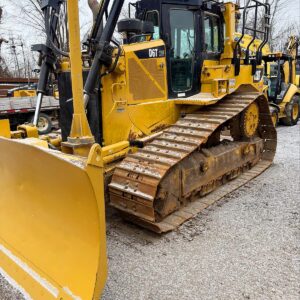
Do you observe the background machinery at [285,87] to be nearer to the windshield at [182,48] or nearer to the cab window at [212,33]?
the cab window at [212,33]

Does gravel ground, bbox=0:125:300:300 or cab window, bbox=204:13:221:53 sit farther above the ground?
cab window, bbox=204:13:221:53

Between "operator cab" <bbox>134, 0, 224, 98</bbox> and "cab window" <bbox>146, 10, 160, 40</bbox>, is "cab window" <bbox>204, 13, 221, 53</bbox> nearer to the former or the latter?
"operator cab" <bbox>134, 0, 224, 98</bbox>

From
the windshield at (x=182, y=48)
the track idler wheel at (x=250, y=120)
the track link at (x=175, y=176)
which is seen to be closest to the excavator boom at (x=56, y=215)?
the track link at (x=175, y=176)

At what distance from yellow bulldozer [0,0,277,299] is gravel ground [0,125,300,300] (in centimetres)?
23

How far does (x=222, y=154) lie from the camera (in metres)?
4.90

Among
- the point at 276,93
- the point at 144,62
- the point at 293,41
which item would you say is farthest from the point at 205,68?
the point at 293,41

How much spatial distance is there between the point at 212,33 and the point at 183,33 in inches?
29.1

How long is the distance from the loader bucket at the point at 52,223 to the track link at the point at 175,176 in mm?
1169

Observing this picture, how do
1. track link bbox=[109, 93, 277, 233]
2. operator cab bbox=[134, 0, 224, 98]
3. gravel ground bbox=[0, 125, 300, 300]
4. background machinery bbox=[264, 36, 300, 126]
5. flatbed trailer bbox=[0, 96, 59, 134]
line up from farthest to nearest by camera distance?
background machinery bbox=[264, 36, 300, 126] → flatbed trailer bbox=[0, 96, 59, 134] → operator cab bbox=[134, 0, 224, 98] → track link bbox=[109, 93, 277, 233] → gravel ground bbox=[0, 125, 300, 300]

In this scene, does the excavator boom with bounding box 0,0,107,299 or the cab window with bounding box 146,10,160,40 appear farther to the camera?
the cab window with bounding box 146,10,160,40

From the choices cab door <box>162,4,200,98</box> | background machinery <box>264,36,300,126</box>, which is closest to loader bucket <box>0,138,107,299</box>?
cab door <box>162,4,200,98</box>

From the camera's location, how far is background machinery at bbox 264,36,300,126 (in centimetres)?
1088

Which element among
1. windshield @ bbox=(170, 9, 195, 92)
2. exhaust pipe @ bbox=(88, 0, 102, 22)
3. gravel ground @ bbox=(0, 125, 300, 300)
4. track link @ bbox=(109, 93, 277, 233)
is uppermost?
exhaust pipe @ bbox=(88, 0, 102, 22)

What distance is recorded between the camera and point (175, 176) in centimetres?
396
